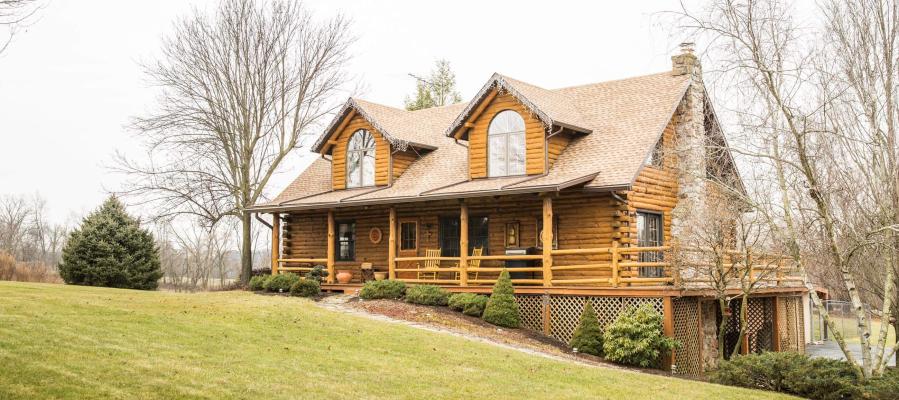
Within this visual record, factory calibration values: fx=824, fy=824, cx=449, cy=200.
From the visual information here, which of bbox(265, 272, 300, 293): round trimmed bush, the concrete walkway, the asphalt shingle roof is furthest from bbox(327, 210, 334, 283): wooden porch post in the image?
the concrete walkway

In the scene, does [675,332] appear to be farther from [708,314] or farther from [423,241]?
[423,241]

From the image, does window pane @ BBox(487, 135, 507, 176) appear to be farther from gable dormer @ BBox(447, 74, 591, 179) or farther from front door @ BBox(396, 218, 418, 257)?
front door @ BBox(396, 218, 418, 257)

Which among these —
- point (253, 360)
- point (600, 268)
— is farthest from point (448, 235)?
point (253, 360)

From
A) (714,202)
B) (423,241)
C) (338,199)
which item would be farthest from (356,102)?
(714,202)

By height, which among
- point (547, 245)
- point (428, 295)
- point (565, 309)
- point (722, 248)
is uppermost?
point (547, 245)

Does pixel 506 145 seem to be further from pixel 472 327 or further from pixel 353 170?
pixel 472 327

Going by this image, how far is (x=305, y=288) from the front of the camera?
25.0 m

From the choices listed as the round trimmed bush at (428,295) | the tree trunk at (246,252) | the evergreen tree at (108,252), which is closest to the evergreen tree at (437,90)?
the tree trunk at (246,252)

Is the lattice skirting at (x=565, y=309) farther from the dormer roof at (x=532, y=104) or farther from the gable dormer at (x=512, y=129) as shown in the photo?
the dormer roof at (x=532, y=104)

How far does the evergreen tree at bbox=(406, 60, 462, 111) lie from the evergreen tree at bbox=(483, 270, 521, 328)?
93.0ft

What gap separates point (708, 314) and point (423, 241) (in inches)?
356

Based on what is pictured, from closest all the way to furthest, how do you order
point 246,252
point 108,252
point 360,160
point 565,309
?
1. point 565,309
2. point 360,160
3. point 108,252
4. point 246,252

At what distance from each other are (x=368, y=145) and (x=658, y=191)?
990 cm

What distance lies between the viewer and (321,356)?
14031 mm
